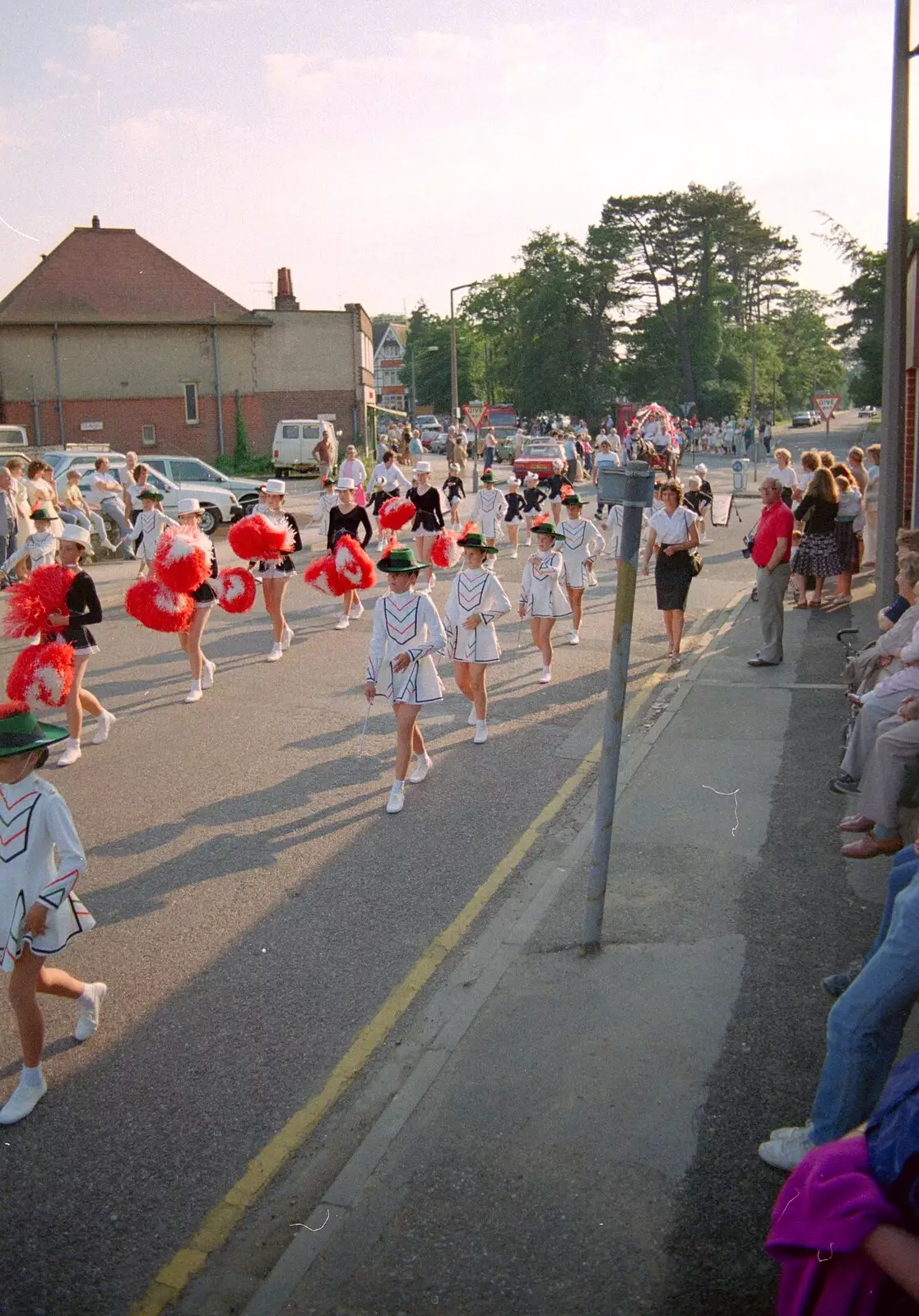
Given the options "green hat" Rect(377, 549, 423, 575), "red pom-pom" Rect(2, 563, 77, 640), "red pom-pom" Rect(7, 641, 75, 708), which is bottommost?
"red pom-pom" Rect(7, 641, 75, 708)

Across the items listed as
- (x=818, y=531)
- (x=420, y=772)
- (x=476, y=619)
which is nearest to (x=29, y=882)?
(x=420, y=772)

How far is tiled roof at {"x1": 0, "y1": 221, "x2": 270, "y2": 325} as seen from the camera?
4097 centimetres

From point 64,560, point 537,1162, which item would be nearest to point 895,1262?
point 537,1162

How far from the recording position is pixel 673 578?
11914 mm

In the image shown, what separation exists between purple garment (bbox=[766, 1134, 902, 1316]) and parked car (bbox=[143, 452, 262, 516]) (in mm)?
24139

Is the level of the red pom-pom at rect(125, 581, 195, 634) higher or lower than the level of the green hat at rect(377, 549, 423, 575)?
lower

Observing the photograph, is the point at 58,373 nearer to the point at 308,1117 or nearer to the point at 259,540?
the point at 259,540

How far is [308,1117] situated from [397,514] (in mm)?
12816

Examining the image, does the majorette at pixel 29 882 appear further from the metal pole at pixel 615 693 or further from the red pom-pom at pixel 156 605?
the red pom-pom at pixel 156 605

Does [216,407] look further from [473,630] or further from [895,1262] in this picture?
[895,1262]

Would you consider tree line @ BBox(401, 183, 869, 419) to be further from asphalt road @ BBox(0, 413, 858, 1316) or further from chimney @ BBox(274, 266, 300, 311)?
asphalt road @ BBox(0, 413, 858, 1316)

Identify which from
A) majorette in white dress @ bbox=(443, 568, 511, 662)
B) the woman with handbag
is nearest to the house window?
the woman with handbag

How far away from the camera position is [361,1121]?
455cm

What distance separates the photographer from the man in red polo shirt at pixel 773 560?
11.1 metres
